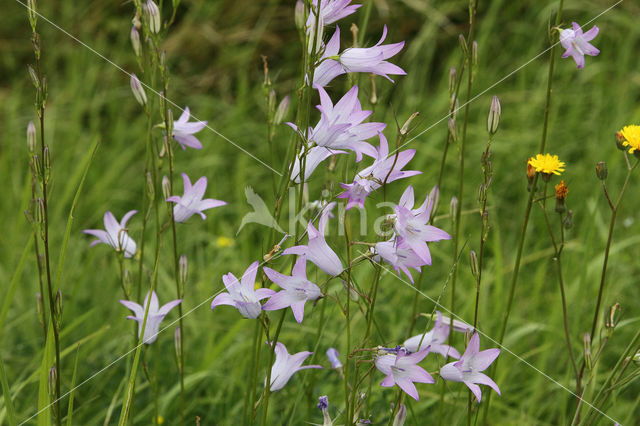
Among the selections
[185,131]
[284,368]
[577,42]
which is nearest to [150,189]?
[185,131]

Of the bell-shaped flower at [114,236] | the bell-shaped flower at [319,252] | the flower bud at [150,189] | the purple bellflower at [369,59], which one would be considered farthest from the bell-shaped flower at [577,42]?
the bell-shaped flower at [114,236]

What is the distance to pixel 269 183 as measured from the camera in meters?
3.52

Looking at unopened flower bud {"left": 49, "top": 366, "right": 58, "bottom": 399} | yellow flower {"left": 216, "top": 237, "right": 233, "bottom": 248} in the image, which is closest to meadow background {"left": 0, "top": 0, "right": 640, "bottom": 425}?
yellow flower {"left": 216, "top": 237, "right": 233, "bottom": 248}

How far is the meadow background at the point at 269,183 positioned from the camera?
1992 millimetres

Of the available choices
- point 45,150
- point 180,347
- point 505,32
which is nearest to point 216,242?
point 180,347

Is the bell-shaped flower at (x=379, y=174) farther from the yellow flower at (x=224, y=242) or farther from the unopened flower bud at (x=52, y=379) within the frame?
the yellow flower at (x=224, y=242)

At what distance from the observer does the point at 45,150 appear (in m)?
1.14

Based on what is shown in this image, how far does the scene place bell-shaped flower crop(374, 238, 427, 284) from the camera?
1.03m

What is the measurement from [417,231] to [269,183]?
251 cm

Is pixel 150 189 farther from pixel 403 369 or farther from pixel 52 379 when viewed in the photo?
pixel 403 369

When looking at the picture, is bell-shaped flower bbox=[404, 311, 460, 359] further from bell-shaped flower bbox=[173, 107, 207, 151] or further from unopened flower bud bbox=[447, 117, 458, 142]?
bell-shaped flower bbox=[173, 107, 207, 151]

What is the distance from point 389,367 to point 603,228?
2.07 meters

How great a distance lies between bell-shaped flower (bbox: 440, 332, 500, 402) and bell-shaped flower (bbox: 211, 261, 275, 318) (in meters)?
0.35

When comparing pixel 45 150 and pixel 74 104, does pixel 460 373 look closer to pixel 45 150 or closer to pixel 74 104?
pixel 45 150
